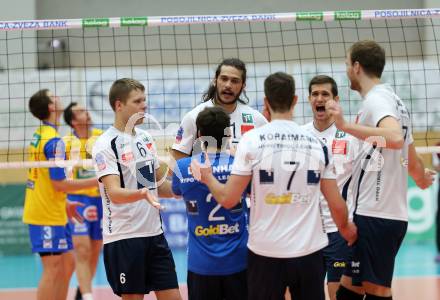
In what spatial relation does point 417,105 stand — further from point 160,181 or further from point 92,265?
point 160,181

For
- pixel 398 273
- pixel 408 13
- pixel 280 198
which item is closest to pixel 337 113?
pixel 280 198

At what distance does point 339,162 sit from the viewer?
605cm

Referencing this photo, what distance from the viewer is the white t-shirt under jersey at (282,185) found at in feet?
14.5

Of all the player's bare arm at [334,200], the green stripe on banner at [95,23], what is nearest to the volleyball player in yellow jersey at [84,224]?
the green stripe on banner at [95,23]

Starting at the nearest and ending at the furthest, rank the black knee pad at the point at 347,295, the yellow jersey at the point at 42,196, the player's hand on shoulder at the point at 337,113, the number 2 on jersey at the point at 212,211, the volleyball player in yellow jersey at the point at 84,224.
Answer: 1. the player's hand on shoulder at the point at 337,113
2. the number 2 on jersey at the point at 212,211
3. the black knee pad at the point at 347,295
4. the yellow jersey at the point at 42,196
5. the volleyball player in yellow jersey at the point at 84,224

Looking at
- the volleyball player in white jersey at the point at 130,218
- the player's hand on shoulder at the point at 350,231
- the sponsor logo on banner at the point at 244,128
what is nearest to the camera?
the player's hand on shoulder at the point at 350,231

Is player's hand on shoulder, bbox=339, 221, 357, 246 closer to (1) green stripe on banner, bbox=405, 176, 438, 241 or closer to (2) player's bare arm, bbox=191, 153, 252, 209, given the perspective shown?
(2) player's bare arm, bbox=191, 153, 252, 209

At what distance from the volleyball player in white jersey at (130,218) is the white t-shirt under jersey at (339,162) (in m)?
1.37

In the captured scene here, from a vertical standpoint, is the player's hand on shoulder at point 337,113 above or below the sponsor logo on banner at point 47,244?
above

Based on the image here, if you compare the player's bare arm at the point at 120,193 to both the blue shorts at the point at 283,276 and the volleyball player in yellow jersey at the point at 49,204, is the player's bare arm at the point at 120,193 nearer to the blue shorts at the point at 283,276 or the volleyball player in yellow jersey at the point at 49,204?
the blue shorts at the point at 283,276

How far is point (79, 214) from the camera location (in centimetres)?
866

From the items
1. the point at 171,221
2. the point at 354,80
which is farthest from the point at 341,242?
the point at 171,221

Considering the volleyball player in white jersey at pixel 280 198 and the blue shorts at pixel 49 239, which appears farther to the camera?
the blue shorts at pixel 49 239

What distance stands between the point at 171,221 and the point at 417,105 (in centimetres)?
500
